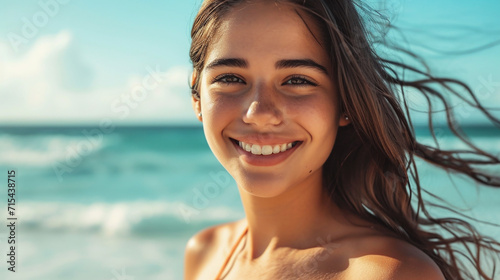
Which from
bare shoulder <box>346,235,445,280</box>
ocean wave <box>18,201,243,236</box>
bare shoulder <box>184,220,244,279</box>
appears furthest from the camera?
ocean wave <box>18,201,243,236</box>

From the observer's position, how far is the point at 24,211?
35.7 ft

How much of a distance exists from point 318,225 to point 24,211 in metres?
9.61

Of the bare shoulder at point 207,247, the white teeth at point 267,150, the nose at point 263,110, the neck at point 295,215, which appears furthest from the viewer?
the bare shoulder at point 207,247

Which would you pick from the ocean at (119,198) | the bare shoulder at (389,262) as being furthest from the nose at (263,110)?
the ocean at (119,198)

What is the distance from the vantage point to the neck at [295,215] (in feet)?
8.39

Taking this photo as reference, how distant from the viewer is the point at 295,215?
8.54ft

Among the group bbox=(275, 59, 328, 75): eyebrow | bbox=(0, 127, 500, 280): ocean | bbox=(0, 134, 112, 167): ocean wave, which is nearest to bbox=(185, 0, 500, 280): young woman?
bbox=(275, 59, 328, 75): eyebrow

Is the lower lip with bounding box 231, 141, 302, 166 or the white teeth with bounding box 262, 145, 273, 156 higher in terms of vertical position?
the white teeth with bounding box 262, 145, 273, 156

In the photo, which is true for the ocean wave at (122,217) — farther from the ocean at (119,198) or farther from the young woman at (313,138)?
the young woman at (313,138)

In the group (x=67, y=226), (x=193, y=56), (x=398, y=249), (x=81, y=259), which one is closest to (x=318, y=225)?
(x=398, y=249)

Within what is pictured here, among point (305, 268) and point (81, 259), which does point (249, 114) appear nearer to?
point (305, 268)

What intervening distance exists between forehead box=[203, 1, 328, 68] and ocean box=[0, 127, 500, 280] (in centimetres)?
130

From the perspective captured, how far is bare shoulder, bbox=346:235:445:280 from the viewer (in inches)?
81.8

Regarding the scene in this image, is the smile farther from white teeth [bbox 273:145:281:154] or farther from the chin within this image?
the chin
